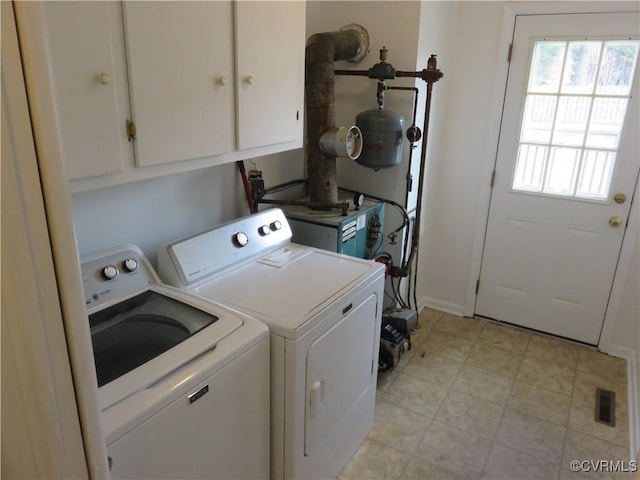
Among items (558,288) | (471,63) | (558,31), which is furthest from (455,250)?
(558,31)

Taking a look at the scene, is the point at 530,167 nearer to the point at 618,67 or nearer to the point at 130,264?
the point at 618,67

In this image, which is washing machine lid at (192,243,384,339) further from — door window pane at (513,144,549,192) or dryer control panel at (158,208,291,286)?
door window pane at (513,144,549,192)

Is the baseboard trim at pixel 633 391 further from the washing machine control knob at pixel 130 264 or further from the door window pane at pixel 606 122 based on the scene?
the washing machine control knob at pixel 130 264

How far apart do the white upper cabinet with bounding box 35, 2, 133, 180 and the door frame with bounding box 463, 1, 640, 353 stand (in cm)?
246

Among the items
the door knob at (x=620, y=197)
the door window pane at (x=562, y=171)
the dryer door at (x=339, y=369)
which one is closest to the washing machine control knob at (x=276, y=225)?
the dryer door at (x=339, y=369)

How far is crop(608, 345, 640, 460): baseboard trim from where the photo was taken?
2.38 metres

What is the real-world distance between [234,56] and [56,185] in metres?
1.29

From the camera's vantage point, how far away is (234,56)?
175 centimetres

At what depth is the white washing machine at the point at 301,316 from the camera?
5.61 ft

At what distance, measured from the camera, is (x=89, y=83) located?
1.29 m

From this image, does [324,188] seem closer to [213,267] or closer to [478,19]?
[213,267]

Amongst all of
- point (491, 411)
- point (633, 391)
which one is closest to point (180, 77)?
point (491, 411)

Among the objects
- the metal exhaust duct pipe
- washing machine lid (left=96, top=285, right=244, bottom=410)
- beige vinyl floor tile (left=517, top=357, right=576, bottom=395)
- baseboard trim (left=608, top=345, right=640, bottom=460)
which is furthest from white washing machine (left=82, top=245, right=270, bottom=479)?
beige vinyl floor tile (left=517, top=357, right=576, bottom=395)

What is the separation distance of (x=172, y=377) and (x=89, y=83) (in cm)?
82
